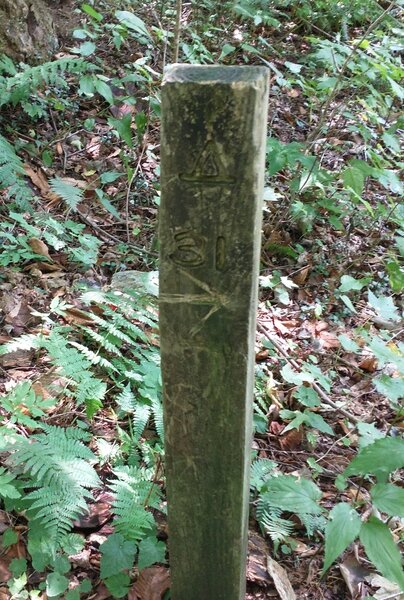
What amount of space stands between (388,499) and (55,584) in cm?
119

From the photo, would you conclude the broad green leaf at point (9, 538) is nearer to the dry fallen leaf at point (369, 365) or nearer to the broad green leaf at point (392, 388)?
the broad green leaf at point (392, 388)

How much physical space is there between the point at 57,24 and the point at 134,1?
862 mm

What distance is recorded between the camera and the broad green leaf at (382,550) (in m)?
1.55

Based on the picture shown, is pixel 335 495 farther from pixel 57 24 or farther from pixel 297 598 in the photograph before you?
pixel 57 24

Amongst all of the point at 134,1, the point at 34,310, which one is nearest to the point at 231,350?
the point at 34,310

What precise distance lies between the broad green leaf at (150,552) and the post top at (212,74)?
1.62 meters

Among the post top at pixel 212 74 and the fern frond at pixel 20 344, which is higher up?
the post top at pixel 212 74

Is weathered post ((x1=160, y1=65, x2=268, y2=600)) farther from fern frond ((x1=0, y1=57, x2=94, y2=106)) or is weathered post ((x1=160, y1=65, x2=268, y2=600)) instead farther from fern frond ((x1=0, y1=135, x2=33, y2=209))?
fern frond ((x1=0, y1=57, x2=94, y2=106))

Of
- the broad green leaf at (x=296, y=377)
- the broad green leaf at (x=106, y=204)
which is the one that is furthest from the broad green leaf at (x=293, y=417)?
the broad green leaf at (x=106, y=204)

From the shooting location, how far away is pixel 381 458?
1652mm

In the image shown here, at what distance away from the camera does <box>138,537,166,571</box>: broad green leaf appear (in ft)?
6.51

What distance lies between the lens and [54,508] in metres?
1.96

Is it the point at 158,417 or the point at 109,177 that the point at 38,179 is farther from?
the point at 158,417

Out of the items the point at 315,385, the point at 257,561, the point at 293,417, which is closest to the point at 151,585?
the point at 257,561
